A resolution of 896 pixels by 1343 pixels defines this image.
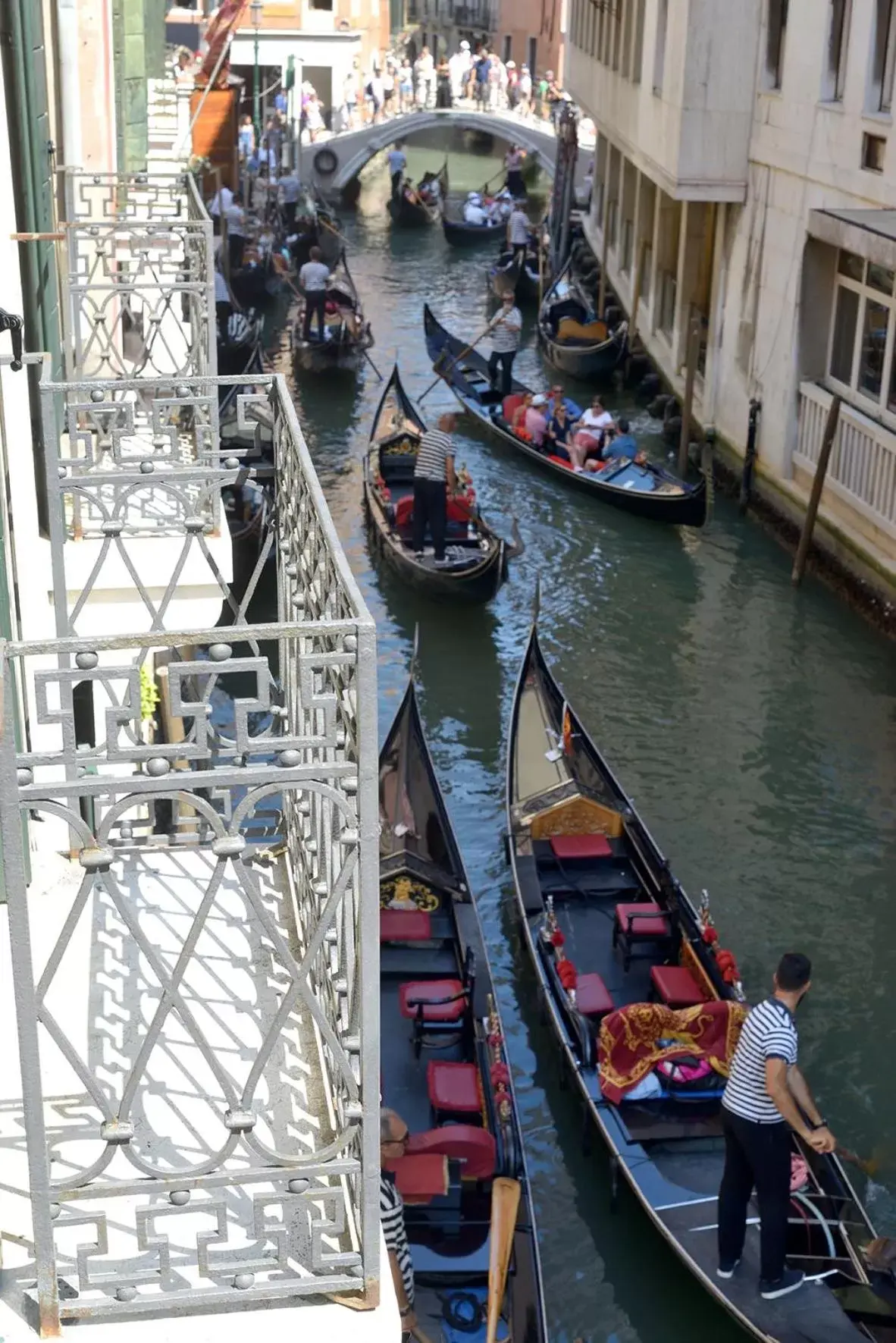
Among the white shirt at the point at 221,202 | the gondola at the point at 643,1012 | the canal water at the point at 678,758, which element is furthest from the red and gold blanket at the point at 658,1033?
the white shirt at the point at 221,202

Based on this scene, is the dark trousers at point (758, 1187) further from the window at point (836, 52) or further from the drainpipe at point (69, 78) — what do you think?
the window at point (836, 52)

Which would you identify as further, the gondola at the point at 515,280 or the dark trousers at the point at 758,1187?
the gondola at the point at 515,280

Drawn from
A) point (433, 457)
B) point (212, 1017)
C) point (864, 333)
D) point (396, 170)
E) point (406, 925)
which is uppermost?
point (212, 1017)

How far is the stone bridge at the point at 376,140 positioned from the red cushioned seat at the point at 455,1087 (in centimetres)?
2687

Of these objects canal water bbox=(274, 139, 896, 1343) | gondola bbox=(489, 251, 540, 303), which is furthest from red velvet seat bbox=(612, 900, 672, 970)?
gondola bbox=(489, 251, 540, 303)

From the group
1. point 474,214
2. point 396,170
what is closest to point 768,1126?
point 474,214

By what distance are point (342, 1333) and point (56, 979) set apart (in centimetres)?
105

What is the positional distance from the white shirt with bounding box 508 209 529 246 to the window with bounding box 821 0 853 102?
12582mm

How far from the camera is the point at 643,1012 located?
6180mm

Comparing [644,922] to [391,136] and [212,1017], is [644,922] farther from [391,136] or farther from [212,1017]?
[391,136]

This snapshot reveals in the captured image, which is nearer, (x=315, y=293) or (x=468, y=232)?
(x=315, y=293)

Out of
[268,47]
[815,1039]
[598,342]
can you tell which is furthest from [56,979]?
[268,47]

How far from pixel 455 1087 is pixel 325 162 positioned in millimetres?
27336

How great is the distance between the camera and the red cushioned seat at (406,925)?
6.93 meters
